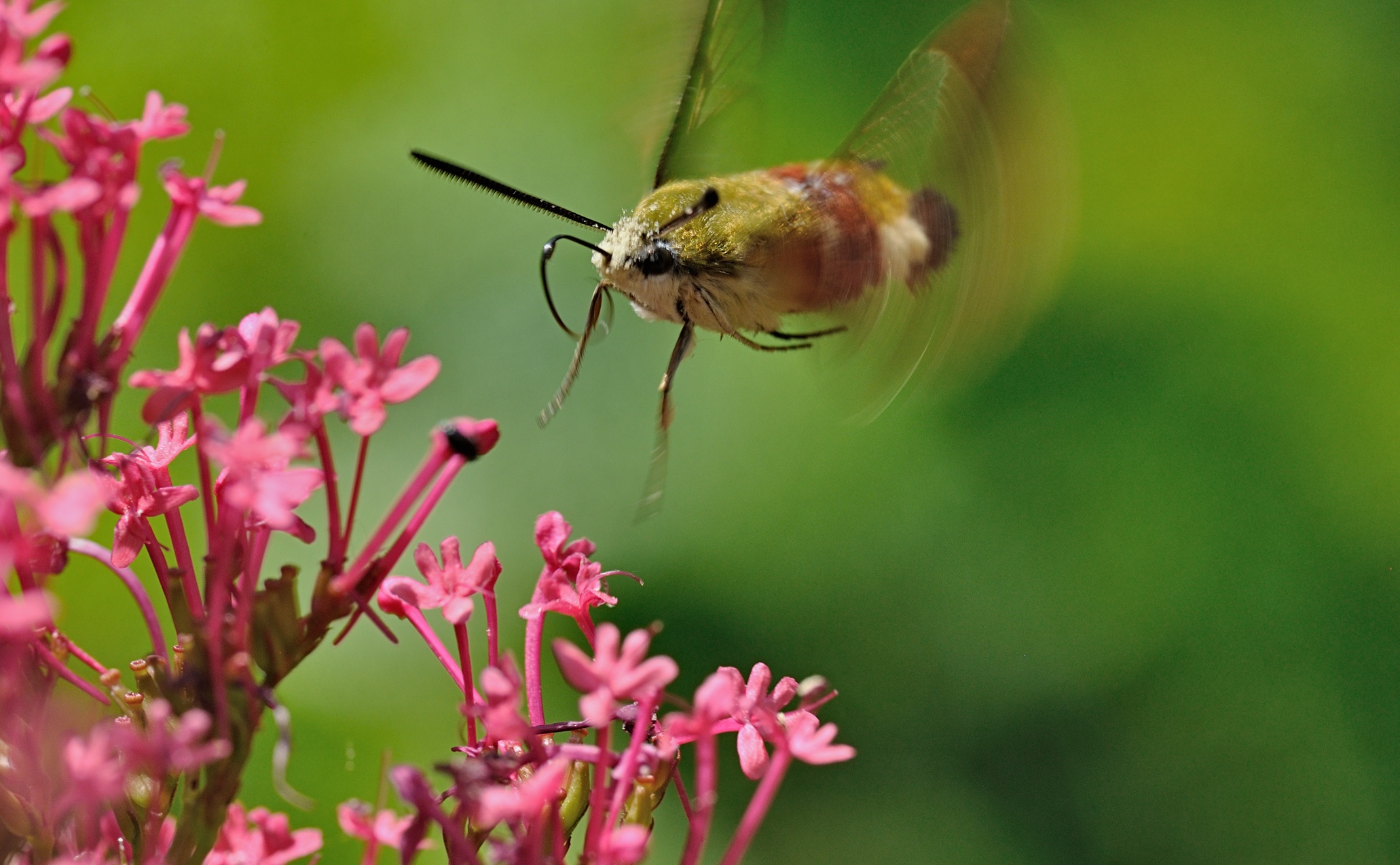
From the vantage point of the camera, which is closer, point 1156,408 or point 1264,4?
point 1156,408

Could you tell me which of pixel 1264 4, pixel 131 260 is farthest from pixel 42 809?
pixel 1264 4

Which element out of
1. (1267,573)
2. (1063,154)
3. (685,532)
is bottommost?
(685,532)

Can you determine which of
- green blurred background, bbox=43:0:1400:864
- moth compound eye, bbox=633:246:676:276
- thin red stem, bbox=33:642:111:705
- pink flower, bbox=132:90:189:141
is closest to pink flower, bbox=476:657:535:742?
thin red stem, bbox=33:642:111:705

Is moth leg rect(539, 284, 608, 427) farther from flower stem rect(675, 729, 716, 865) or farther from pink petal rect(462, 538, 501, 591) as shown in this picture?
flower stem rect(675, 729, 716, 865)

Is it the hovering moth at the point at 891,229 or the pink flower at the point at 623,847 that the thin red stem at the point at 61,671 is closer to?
the pink flower at the point at 623,847

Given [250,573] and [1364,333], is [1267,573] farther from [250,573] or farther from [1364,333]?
[250,573]
